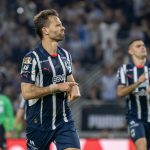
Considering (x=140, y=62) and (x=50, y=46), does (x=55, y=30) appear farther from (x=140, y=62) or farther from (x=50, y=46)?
(x=140, y=62)

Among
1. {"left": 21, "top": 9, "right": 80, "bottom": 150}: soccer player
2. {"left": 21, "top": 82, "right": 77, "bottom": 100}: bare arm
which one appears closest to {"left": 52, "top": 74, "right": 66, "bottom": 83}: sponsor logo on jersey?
{"left": 21, "top": 9, "right": 80, "bottom": 150}: soccer player

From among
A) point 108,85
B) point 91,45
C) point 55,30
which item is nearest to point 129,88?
point 55,30

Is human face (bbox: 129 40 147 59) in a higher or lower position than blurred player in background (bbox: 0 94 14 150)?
higher

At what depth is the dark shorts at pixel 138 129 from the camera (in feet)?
34.1

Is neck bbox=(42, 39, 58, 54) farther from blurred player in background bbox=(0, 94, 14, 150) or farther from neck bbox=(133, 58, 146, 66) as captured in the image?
blurred player in background bbox=(0, 94, 14, 150)

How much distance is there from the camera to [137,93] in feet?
35.1

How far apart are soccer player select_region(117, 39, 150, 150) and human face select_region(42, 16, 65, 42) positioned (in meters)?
2.49

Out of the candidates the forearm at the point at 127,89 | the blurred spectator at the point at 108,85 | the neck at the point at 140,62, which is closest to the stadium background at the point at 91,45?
the blurred spectator at the point at 108,85

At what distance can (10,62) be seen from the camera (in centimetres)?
1784

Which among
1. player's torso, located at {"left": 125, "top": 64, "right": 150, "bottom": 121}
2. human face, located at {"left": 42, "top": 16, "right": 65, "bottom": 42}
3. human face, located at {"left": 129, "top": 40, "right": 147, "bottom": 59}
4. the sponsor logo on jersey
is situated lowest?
player's torso, located at {"left": 125, "top": 64, "right": 150, "bottom": 121}

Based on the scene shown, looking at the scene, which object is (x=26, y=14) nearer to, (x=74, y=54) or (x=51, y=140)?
(x=74, y=54)

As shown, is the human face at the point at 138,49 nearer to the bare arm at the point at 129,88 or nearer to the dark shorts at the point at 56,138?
the bare arm at the point at 129,88

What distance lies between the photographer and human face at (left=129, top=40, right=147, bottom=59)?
10891 millimetres

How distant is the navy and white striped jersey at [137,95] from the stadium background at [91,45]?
16.6ft
